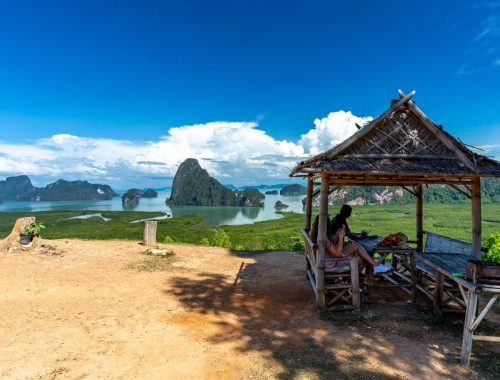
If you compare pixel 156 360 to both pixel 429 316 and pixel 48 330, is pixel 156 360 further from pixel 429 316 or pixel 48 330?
pixel 429 316

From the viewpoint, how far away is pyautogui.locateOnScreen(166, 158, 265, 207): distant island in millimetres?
114250

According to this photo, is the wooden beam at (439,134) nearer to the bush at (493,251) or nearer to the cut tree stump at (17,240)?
the bush at (493,251)

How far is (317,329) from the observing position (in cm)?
594

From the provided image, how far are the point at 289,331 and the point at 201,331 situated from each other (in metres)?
1.63

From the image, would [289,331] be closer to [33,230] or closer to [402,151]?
[402,151]

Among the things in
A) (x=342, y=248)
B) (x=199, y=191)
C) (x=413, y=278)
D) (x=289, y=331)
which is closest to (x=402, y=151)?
(x=342, y=248)

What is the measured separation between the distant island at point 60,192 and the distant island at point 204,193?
72.9 meters

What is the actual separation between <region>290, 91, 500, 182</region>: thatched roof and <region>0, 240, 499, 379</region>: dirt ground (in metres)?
3.01

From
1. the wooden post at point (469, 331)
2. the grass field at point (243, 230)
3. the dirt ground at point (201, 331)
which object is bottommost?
the grass field at point (243, 230)

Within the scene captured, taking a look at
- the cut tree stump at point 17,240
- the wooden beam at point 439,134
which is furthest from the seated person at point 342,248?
the cut tree stump at point 17,240

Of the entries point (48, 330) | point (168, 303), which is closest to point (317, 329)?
point (168, 303)

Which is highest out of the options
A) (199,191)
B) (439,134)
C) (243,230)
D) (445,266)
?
(199,191)

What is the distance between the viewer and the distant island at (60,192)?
578ft

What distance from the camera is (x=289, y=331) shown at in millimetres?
5895
